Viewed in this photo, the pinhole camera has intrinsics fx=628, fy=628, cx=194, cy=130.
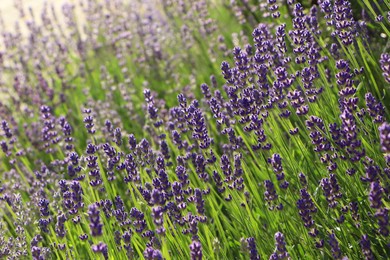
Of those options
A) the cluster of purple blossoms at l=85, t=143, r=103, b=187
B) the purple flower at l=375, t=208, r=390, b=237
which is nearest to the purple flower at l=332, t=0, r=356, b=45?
the purple flower at l=375, t=208, r=390, b=237

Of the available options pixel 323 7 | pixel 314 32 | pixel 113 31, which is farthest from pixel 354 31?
pixel 113 31

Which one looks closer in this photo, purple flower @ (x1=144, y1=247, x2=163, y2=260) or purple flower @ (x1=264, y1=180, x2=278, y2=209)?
purple flower @ (x1=144, y1=247, x2=163, y2=260)

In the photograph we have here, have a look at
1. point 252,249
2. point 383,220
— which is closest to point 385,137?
point 383,220

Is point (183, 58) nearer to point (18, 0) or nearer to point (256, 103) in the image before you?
point (18, 0)

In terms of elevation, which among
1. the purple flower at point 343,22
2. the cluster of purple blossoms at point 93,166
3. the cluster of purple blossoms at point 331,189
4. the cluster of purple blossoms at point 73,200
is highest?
the purple flower at point 343,22

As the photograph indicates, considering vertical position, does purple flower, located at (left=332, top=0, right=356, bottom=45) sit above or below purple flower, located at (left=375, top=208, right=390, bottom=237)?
above

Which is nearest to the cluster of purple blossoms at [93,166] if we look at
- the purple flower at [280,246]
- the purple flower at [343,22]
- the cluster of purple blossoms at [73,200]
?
the cluster of purple blossoms at [73,200]

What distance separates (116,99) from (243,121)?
3.84 m

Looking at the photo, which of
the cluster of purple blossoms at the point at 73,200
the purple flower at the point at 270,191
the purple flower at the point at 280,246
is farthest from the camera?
the cluster of purple blossoms at the point at 73,200

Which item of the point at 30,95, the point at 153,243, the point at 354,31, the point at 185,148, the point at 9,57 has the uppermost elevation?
the point at 9,57

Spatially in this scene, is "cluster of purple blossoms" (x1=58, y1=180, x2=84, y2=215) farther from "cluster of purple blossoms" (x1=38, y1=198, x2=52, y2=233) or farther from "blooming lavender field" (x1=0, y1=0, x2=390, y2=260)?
"cluster of purple blossoms" (x1=38, y1=198, x2=52, y2=233)

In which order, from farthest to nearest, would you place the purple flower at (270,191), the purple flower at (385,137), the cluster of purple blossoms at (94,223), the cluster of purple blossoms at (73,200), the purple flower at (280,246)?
the cluster of purple blossoms at (73,200), the purple flower at (270,191), the purple flower at (280,246), the cluster of purple blossoms at (94,223), the purple flower at (385,137)

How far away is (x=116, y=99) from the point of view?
718cm

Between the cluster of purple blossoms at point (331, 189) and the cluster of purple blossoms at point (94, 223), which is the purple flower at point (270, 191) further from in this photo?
the cluster of purple blossoms at point (94, 223)
